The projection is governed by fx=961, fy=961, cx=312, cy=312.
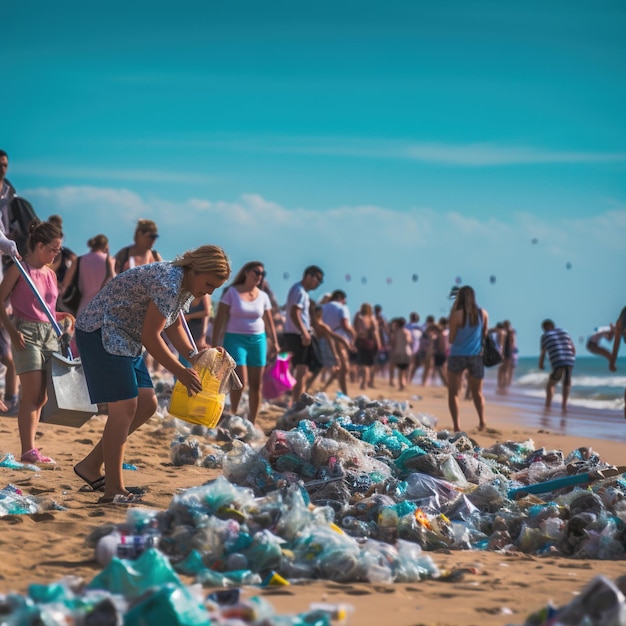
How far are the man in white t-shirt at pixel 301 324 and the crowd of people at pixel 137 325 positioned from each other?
0.05 feet

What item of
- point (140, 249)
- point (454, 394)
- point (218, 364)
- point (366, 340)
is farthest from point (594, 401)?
point (218, 364)

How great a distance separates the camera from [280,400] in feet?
45.8

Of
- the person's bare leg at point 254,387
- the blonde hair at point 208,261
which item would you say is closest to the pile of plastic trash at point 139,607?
the blonde hair at point 208,261

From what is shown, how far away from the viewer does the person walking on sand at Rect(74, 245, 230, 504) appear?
5152mm

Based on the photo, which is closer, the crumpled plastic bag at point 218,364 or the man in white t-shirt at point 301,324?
the crumpled plastic bag at point 218,364

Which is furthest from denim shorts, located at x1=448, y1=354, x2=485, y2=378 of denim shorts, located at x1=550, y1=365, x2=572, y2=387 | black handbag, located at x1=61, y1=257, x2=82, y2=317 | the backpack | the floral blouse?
the floral blouse

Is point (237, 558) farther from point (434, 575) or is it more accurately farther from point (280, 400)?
point (280, 400)

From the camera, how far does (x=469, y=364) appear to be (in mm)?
10789

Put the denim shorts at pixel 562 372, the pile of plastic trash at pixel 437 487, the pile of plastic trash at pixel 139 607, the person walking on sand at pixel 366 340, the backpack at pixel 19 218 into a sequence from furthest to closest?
1. the person walking on sand at pixel 366 340
2. the denim shorts at pixel 562 372
3. the backpack at pixel 19 218
4. the pile of plastic trash at pixel 437 487
5. the pile of plastic trash at pixel 139 607

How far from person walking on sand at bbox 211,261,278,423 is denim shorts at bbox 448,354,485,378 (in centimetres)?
250

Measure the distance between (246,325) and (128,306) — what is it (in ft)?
13.1

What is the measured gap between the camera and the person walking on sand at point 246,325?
30.3 ft

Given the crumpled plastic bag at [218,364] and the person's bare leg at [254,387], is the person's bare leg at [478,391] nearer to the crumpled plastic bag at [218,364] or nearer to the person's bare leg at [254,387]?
the person's bare leg at [254,387]

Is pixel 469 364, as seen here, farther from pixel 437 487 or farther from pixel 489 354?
pixel 437 487
